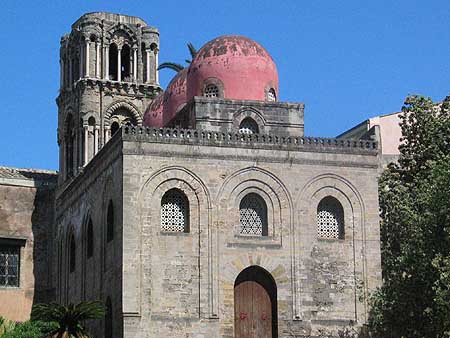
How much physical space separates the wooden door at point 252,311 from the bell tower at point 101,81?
485 inches

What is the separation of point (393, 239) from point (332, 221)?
1998mm

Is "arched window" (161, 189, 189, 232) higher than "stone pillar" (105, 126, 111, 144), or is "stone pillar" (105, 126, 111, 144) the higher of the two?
"stone pillar" (105, 126, 111, 144)

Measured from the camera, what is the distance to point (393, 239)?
3672 centimetres

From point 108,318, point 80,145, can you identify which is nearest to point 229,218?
point 108,318

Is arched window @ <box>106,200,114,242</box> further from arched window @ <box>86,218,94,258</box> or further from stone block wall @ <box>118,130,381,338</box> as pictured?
arched window @ <box>86,218,94,258</box>

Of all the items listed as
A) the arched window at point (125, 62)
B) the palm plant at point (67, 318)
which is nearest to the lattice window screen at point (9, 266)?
the arched window at point (125, 62)

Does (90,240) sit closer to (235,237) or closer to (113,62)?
(235,237)

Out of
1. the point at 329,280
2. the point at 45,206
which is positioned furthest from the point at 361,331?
the point at 45,206

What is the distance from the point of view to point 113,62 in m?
48.1

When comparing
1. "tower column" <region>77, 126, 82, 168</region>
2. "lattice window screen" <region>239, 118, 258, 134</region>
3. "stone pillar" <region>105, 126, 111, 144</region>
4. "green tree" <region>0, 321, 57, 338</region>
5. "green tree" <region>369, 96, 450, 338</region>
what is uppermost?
"stone pillar" <region>105, 126, 111, 144</region>

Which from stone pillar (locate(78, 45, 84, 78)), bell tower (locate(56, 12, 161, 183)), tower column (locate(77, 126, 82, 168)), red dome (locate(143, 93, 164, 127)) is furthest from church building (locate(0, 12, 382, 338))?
stone pillar (locate(78, 45, 84, 78))

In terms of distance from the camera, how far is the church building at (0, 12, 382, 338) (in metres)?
34.7

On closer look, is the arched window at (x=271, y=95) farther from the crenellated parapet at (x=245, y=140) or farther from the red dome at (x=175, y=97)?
the red dome at (x=175, y=97)

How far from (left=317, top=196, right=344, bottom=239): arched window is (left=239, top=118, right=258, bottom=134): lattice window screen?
3.27 meters
